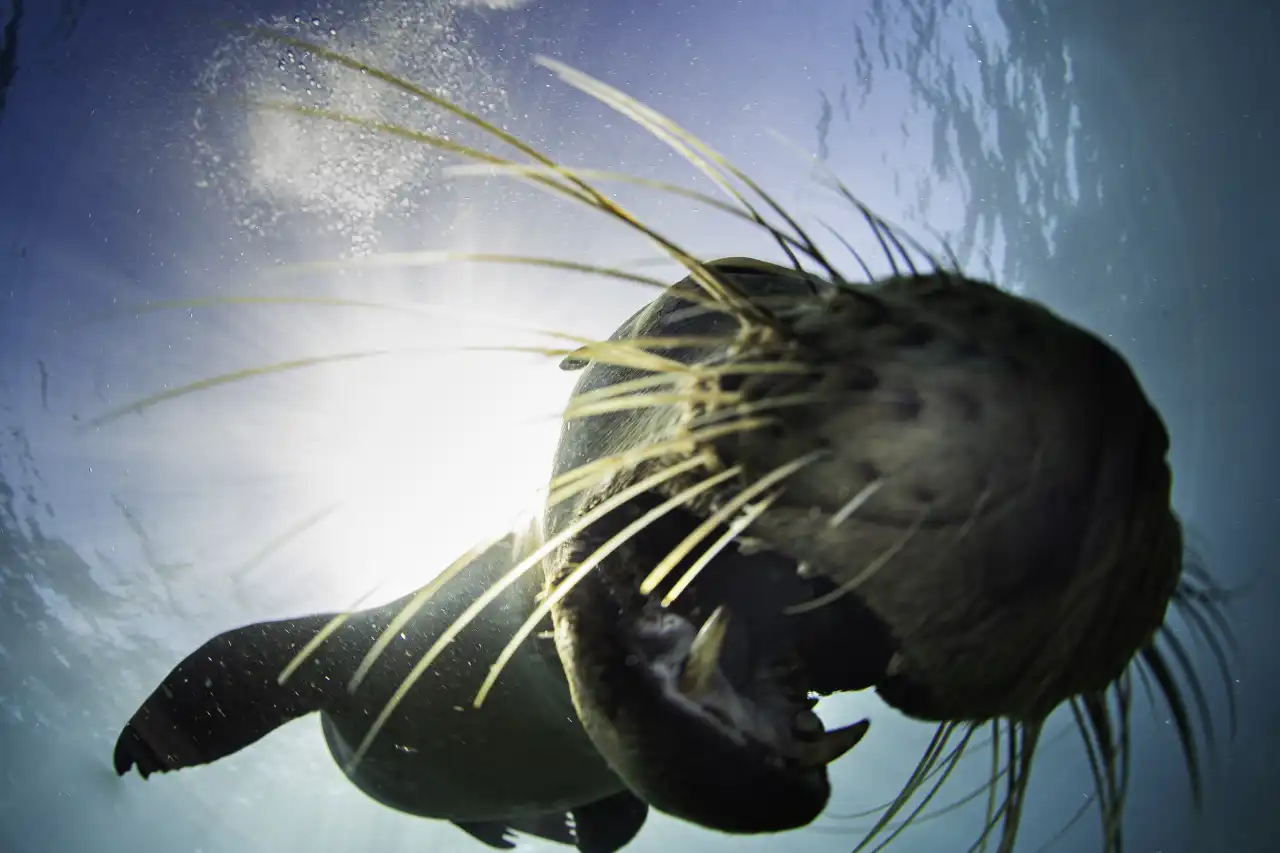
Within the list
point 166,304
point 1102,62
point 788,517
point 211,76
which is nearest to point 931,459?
point 788,517

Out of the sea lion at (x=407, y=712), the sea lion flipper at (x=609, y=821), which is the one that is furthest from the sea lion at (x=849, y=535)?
the sea lion flipper at (x=609, y=821)

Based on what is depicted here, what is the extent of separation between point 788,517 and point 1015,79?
655 inches

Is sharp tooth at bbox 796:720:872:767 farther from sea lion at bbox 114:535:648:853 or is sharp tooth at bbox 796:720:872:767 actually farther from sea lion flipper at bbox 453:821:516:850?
sea lion flipper at bbox 453:821:516:850

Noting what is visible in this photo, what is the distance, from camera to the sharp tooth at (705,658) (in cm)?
131

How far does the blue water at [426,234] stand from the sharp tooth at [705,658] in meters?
0.49

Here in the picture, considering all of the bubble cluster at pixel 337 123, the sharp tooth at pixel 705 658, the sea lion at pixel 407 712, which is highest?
the bubble cluster at pixel 337 123

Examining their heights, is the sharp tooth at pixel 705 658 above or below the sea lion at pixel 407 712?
below

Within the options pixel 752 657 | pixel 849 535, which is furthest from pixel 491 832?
pixel 849 535

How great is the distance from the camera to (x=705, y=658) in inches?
51.9

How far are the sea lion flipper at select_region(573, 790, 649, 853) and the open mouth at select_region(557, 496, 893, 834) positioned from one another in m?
3.39

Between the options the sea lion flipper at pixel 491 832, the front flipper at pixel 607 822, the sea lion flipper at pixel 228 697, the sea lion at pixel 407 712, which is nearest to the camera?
the sea lion at pixel 407 712

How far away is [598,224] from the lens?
958 centimetres

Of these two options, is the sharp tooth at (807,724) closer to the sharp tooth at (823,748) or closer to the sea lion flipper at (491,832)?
the sharp tooth at (823,748)

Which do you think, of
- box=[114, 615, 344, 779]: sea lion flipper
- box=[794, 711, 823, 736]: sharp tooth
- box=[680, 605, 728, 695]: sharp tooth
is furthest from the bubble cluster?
box=[794, 711, 823, 736]: sharp tooth
